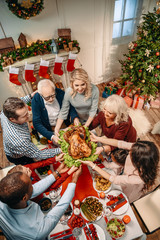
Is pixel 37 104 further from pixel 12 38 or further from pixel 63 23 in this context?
pixel 63 23

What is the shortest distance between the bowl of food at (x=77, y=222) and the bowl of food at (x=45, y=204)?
1.05 ft

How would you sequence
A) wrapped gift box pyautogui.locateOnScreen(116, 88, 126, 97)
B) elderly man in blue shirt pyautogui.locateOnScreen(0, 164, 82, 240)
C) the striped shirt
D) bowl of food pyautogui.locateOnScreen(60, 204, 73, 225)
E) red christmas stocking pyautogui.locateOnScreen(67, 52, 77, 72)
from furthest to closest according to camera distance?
wrapped gift box pyautogui.locateOnScreen(116, 88, 126, 97)
red christmas stocking pyautogui.locateOnScreen(67, 52, 77, 72)
the striped shirt
bowl of food pyautogui.locateOnScreen(60, 204, 73, 225)
elderly man in blue shirt pyautogui.locateOnScreen(0, 164, 82, 240)

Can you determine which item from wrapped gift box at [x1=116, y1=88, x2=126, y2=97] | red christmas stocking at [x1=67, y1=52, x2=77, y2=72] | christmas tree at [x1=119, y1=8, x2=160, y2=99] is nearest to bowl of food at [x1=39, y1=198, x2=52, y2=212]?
red christmas stocking at [x1=67, y1=52, x2=77, y2=72]

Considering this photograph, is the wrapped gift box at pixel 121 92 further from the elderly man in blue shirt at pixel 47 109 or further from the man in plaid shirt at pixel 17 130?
the man in plaid shirt at pixel 17 130

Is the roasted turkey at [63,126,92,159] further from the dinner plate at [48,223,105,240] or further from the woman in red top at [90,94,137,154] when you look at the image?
the dinner plate at [48,223,105,240]

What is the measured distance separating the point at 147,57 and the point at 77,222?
3.86m

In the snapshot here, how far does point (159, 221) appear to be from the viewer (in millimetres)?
1986

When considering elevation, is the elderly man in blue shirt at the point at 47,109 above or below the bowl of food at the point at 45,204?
above

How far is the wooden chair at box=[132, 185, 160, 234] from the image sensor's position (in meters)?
1.96

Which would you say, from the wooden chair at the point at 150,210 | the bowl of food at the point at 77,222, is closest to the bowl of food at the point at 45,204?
the bowl of food at the point at 77,222

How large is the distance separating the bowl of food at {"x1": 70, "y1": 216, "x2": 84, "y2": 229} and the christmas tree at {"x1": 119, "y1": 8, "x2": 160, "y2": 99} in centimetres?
353

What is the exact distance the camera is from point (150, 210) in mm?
2078

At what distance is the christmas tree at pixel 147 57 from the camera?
3.36m

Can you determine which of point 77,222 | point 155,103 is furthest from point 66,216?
point 155,103
